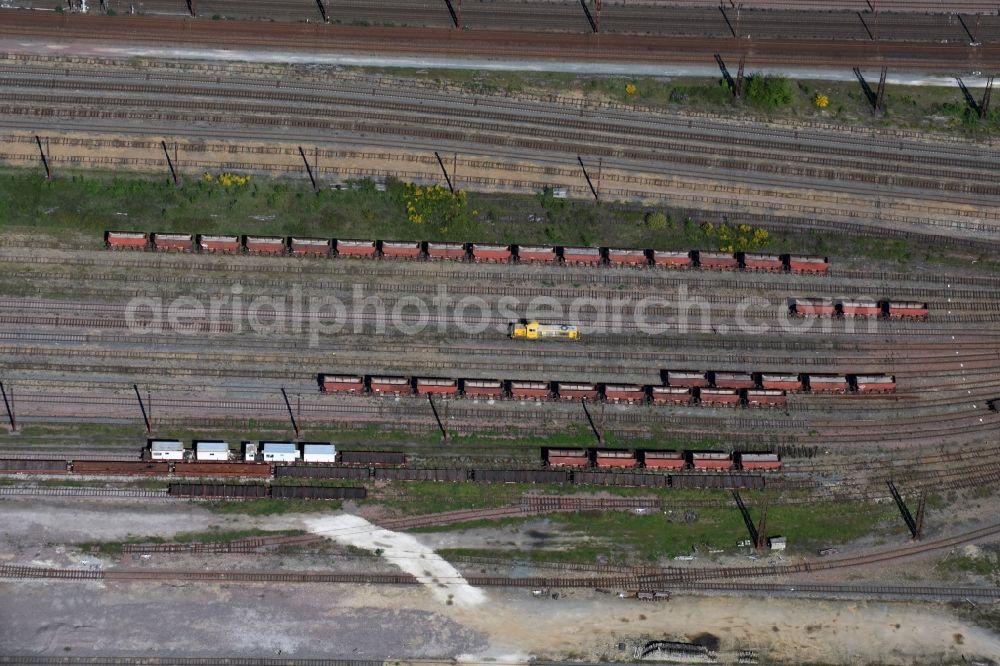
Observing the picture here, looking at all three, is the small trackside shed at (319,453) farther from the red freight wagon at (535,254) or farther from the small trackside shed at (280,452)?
the red freight wagon at (535,254)

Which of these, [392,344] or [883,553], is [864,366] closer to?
[883,553]

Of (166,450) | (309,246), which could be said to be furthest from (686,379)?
(166,450)

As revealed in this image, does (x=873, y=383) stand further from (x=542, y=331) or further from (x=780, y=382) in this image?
(x=542, y=331)

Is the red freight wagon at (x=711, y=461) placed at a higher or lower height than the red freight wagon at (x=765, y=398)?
lower

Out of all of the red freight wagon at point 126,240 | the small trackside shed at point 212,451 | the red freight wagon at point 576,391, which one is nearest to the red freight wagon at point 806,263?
the red freight wagon at point 576,391

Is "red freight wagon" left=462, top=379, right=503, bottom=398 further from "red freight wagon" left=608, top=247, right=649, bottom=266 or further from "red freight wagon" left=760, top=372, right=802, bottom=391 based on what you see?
"red freight wagon" left=760, top=372, right=802, bottom=391

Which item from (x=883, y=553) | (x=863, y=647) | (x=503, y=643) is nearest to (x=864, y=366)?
(x=883, y=553)

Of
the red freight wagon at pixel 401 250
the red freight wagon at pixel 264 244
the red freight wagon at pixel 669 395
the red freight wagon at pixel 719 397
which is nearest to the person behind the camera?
the red freight wagon at pixel 669 395
